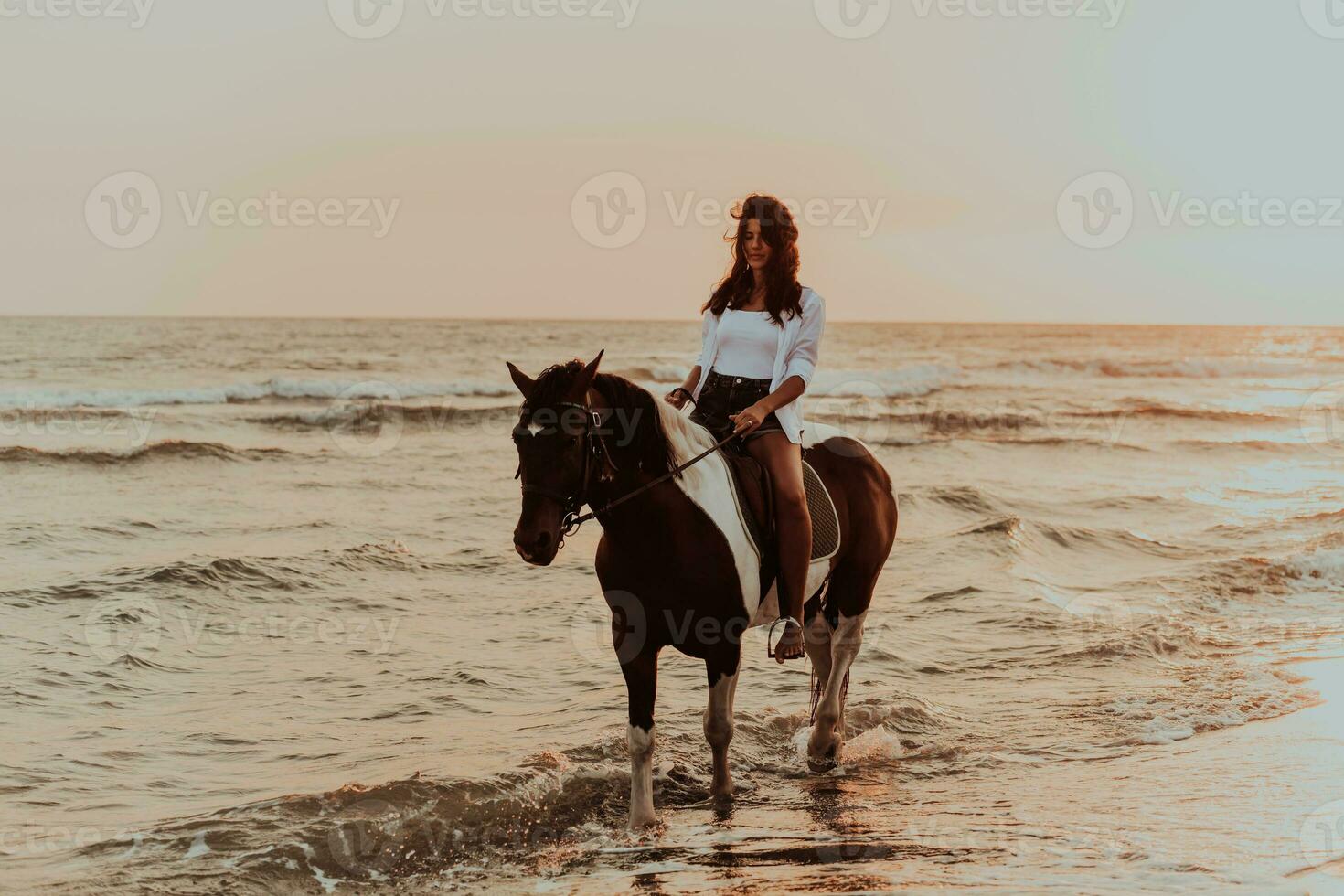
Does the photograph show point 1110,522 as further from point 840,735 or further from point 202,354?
point 202,354

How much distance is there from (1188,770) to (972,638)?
3849mm

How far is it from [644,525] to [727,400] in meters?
1.00

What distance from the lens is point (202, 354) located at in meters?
49.2

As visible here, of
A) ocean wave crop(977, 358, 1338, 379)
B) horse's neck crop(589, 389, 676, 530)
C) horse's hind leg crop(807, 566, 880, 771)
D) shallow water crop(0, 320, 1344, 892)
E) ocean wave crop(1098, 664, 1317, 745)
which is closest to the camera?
horse's neck crop(589, 389, 676, 530)

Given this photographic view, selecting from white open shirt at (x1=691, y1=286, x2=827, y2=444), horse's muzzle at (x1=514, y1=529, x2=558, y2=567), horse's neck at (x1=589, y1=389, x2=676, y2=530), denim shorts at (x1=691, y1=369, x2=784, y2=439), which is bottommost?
horse's muzzle at (x1=514, y1=529, x2=558, y2=567)

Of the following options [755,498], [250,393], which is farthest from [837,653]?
[250,393]

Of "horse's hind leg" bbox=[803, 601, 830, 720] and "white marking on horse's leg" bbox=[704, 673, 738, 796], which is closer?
"white marking on horse's leg" bbox=[704, 673, 738, 796]

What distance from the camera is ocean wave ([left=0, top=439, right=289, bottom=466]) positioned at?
20.5 meters

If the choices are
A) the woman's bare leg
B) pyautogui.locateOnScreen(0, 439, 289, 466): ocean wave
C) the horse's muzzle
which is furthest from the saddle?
pyautogui.locateOnScreen(0, 439, 289, 466): ocean wave

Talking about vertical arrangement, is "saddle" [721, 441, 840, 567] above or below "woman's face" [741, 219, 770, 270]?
below

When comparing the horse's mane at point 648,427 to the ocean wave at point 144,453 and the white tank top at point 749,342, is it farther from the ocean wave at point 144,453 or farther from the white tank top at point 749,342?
the ocean wave at point 144,453

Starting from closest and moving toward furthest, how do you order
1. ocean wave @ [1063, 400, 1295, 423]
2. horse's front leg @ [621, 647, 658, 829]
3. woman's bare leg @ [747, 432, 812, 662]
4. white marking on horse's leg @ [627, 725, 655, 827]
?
horse's front leg @ [621, 647, 658, 829]
white marking on horse's leg @ [627, 725, 655, 827]
woman's bare leg @ [747, 432, 812, 662]
ocean wave @ [1063, 400, 1295, 423]

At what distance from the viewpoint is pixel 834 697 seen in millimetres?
6828

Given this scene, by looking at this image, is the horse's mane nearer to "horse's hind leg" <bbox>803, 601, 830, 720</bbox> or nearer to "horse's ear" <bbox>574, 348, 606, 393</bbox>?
"horse's ear" <bbox>574, 348, 606, 393</bbox>
